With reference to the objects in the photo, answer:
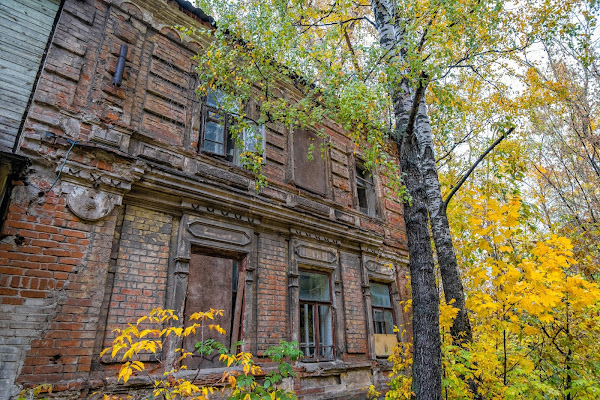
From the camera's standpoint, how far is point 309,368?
5633 millimetres

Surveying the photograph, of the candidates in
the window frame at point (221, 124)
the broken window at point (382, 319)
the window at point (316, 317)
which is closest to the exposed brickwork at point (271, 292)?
the window at point (316, 317)

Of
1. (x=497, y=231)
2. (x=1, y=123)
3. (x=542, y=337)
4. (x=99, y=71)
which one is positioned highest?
(x=99, y=71)

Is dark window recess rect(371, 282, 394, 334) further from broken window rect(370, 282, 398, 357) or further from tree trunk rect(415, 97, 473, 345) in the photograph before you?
tree trunk rect(415, 97, 473, 345)

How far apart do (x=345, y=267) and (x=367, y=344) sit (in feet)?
5.45

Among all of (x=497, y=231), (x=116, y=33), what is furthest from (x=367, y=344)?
(x=116, y=33)

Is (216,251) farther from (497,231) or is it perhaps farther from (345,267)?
(497,231)

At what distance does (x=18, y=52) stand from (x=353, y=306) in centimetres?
690

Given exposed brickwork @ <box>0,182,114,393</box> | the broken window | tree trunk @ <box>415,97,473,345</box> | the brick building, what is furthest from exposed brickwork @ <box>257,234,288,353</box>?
the broken window

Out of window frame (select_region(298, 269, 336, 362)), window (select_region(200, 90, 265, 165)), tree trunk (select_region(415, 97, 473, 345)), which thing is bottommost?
window frame (select_region(298, 269, 336, 362))

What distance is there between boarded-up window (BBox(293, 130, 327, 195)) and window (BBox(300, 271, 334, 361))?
6.29ft

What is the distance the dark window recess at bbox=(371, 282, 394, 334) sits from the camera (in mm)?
7586

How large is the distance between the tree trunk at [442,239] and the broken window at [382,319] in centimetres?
298

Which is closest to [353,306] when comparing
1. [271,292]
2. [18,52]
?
[271,292]

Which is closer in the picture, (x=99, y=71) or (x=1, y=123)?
(x=1, y=123)
